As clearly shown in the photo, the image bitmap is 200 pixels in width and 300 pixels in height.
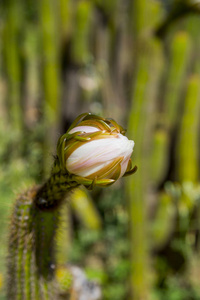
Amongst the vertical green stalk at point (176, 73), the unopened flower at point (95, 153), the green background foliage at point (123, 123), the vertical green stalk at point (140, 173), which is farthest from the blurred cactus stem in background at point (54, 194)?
the vertical green stalk at point (176, 73)

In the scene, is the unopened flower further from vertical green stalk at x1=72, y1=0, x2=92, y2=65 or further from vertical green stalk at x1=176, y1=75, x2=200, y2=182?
vertical green stalk at x1=72, y1=0, x2=92, y2=65

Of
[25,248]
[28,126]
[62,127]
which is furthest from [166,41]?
[25,248]

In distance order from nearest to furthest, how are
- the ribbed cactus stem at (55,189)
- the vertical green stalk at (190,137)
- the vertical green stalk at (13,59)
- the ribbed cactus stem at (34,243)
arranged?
the ribbed cactus stem at (55,189) → the ribbed cactus stem at (34,243) → the vertical green stalk at (190,137) → the vertical green stalk at (13,59)

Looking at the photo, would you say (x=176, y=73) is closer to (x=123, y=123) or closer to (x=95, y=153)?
(x=123, y=123)

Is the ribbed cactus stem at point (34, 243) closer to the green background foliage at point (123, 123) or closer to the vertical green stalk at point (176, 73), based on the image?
the green background foliage at point (123, 123)

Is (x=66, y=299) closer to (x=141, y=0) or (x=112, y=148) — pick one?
(x=112, y=148)

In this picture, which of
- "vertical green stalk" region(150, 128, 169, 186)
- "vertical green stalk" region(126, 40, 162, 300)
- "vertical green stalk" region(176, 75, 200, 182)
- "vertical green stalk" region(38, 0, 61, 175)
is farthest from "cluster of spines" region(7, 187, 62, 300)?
"vertical green stalk" region(38, 0, 61, 175)
